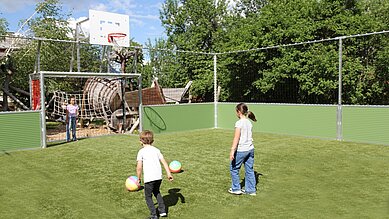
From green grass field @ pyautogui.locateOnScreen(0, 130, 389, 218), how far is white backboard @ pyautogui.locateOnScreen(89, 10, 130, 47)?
175 inches

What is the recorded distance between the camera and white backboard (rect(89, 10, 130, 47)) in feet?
43.7

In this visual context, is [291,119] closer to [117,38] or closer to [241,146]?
[117,38]

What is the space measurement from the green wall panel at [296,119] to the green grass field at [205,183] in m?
1.17

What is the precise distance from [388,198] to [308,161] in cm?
305

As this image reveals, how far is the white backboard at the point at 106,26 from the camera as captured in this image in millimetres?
13328

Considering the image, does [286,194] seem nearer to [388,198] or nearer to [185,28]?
[388,198]

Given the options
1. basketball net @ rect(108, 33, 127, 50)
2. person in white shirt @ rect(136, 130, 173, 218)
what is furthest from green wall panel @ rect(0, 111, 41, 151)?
person in white shirt @ rect(136, 130, 173, 218)

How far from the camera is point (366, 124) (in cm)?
1109

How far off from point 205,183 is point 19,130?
687 centimetres

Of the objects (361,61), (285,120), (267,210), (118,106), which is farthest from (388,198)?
(118,106)

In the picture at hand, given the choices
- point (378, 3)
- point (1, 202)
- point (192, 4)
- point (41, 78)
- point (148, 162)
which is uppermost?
point (192, 4)

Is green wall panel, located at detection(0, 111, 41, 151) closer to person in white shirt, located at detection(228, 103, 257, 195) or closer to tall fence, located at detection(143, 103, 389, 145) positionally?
tall fence, located at detection(143, 103, 389, 145)

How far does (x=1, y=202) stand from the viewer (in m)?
5.63

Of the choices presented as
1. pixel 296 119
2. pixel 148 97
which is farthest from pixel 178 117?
pixel 296 119
